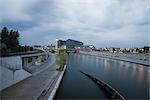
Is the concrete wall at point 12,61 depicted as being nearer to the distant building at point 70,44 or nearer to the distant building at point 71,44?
the distant building at point 70,44

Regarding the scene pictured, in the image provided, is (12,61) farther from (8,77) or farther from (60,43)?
(60,43)

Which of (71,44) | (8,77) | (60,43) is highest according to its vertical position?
(60,43)

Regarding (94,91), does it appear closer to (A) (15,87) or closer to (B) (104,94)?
(B) (104,94)

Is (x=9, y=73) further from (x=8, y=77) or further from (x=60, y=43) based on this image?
(x=60, y=43)

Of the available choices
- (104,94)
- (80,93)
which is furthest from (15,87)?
(104,94)

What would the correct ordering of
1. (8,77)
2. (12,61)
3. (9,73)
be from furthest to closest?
(12,61), (9,73), (8,77)

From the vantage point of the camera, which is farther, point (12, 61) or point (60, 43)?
point (60, 43)

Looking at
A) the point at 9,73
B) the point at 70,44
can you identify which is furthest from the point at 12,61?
the point at 70,44

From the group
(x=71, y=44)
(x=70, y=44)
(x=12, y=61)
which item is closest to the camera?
(x=12, y=61)

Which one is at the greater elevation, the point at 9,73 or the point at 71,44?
the point at 71,44

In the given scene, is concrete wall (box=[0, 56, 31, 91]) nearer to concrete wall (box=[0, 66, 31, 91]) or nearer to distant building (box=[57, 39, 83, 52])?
concrete wall (box=[0, 66, 31, 91])

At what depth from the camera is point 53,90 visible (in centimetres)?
2119

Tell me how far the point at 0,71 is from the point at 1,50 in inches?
226

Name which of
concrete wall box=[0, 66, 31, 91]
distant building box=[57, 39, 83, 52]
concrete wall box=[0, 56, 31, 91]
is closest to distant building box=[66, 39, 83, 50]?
distant building box=[57, 39, 83, 52]
